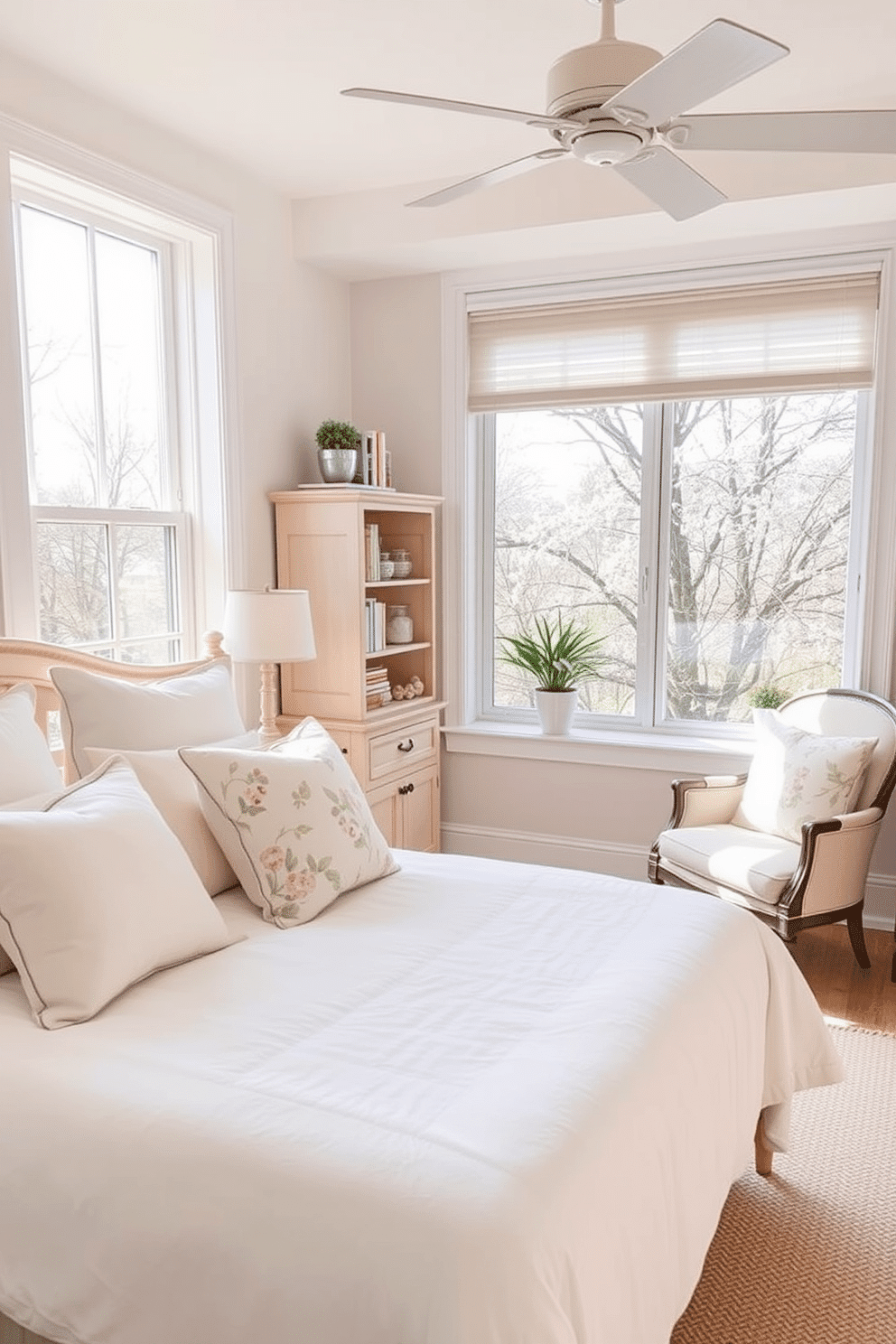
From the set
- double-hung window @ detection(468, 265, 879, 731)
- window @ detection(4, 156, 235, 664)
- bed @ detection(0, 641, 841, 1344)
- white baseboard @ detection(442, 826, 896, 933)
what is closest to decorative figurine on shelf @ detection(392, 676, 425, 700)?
double-hung window @ detection(468, 265, 879, 731)

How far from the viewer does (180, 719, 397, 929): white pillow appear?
2271 millimetres

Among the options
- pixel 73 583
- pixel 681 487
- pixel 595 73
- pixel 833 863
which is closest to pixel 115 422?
pixel 73 583

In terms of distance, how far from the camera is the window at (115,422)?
301cm

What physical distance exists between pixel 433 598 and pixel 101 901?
2.73m

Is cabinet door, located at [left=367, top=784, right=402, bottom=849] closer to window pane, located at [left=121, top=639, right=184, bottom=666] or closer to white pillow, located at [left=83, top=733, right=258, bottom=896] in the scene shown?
window pane, located at [left=121, top=639, right=184, bottom=666]

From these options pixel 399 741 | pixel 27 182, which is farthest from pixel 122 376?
pixel 399 741

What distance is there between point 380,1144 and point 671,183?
1.87 m

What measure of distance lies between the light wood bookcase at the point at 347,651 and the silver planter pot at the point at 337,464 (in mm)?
105

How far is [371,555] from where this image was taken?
157 inches

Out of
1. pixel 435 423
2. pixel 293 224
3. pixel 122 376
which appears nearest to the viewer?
pixel 122 376

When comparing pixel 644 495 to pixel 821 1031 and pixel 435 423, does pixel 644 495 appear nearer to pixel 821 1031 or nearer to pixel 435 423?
pixel 435 423

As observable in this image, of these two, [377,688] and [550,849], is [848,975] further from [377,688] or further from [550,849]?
[377,688]

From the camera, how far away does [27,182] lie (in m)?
2.95

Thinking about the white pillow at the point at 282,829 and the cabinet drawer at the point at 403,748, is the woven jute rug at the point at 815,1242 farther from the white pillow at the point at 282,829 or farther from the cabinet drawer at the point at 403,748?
the cabinet drawer at the point at 403,748
